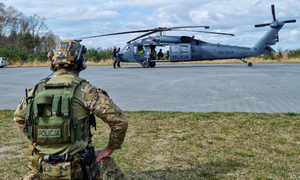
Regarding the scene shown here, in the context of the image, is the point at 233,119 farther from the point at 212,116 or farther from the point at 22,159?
the point at 22,159

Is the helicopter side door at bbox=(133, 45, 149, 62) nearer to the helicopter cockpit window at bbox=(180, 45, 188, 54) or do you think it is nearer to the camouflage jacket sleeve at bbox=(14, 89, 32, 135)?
the helicopter cockpit window at bbox=(180, 45, 188, 54)

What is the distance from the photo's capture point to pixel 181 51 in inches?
995

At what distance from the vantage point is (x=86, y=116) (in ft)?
8.81

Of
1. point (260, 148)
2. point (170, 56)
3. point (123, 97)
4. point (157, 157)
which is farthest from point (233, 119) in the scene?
point (170, 56)

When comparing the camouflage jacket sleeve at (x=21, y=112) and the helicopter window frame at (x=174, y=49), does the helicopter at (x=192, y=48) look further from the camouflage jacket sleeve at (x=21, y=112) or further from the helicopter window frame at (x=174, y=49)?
the camouflage jacket sleeve at (x=21, y=112)

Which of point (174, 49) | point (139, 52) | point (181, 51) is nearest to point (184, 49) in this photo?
point (181, 51)

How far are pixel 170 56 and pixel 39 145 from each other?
2353 cm

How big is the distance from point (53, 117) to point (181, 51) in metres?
23.3

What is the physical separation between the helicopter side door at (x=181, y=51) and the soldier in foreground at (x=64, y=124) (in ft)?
75.4

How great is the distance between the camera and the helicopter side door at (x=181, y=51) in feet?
82.8

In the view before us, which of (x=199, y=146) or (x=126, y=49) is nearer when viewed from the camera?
(x=199, y=146)

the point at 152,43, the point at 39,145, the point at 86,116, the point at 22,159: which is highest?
the point at 152,43

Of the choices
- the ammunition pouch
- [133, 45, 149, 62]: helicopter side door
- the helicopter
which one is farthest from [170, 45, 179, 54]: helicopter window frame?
the ammunition pouch

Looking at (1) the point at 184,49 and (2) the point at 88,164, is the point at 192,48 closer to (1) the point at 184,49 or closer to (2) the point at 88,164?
(1) the point at 184,49
